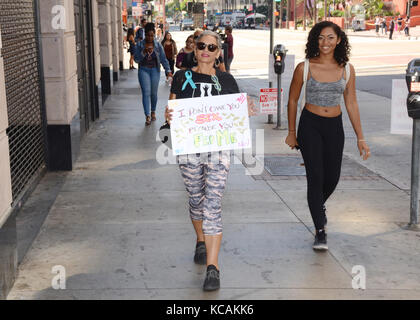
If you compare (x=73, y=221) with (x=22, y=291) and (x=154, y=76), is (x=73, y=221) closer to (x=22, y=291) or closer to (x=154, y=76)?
(x=22, y=291)

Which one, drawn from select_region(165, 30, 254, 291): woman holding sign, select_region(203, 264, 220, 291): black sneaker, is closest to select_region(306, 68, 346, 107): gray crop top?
select_region(165, 30, 254, 291): woman holding sign

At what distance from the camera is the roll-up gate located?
6.46m

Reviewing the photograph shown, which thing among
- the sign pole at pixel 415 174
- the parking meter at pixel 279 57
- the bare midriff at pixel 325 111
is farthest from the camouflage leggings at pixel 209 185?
the parking meter at pixel 279 57

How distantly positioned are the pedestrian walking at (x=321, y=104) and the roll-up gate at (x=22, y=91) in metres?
2.83

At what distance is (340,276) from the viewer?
16.0ft

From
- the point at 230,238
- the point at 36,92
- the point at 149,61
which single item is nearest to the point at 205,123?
the point at 230,238

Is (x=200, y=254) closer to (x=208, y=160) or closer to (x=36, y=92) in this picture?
(x=208, y=160)

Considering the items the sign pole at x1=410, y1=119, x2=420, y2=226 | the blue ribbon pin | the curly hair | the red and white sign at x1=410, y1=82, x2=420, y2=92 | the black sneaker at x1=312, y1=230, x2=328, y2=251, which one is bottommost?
the black sneaker at x1=312, y1=230, x2=328, y2=251

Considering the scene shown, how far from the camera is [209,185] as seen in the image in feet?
15.3

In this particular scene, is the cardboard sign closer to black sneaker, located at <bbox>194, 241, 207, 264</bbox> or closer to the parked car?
black sneaker, located at <bbox>194, 241, 207, 264</bbox>

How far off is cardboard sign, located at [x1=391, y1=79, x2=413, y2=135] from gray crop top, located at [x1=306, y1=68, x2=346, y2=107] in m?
0.95

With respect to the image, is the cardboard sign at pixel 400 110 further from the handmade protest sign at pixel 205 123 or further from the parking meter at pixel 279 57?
the parking meter at pixel 279 57

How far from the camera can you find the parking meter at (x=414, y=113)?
5.77 meters

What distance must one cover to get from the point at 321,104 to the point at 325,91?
0.11 m
